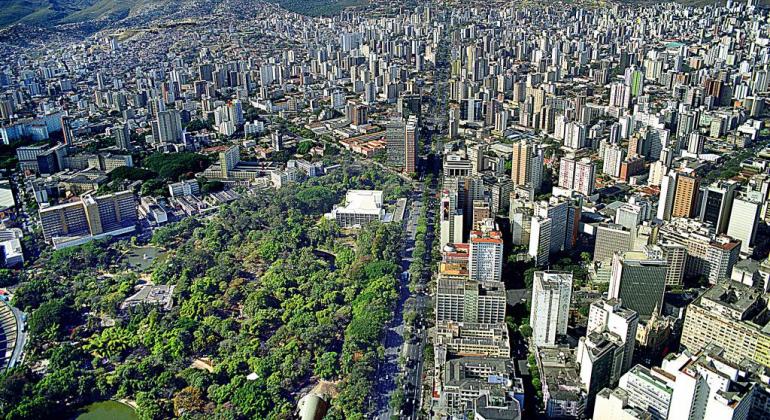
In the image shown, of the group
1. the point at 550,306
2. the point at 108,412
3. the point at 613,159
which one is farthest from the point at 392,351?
the point at 613,159

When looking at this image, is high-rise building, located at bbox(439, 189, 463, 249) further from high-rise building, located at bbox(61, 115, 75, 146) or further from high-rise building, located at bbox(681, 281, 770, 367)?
high-rise building, located at bbox(61, 115, 75, 146)

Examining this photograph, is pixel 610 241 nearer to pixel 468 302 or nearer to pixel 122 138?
pixel 468 302

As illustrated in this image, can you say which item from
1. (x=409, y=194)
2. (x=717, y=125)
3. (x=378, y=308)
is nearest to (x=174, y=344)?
(x=378, y=308)

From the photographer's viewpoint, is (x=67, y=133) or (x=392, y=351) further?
(x=67, y=133)

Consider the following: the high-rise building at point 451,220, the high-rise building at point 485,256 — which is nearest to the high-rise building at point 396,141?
the high-rise building at point 451,220

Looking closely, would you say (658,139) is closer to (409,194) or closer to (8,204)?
(409,194)

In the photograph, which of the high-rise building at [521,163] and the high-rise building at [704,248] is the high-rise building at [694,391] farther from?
the high-rise building at [521,163]
